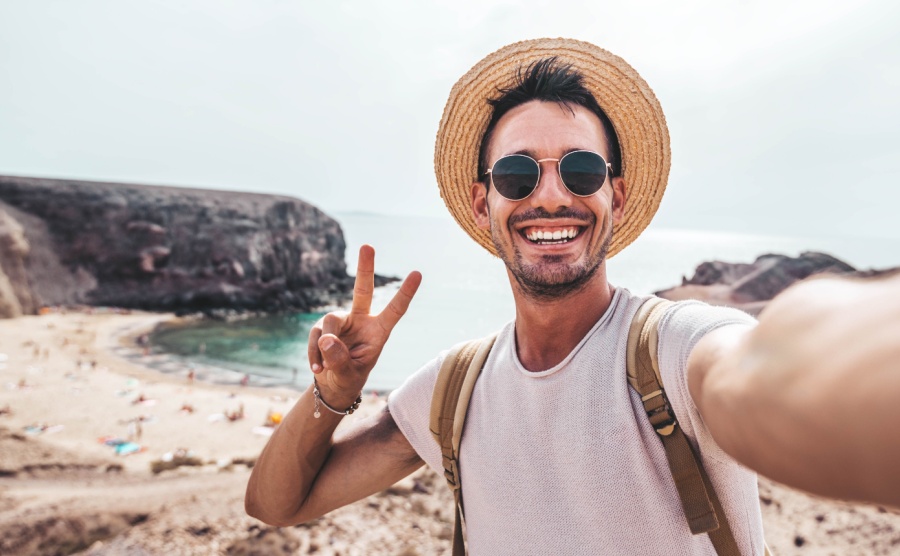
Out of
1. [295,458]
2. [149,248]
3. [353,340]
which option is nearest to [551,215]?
[353,340]

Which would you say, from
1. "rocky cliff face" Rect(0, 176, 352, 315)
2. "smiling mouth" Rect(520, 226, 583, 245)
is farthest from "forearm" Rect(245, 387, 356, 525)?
"rocky cliff face" Rect(0, 176, 352, 315)

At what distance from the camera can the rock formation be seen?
90.9 feet

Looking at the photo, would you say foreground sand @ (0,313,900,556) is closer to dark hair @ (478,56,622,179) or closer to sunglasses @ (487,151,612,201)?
sunglasses @ (487,151,612,201)

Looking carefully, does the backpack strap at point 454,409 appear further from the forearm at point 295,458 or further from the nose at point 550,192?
the nose at point 550,192

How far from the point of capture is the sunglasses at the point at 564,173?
2145 mm

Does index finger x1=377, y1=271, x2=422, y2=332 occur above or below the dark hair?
below

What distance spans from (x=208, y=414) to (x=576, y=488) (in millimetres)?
19457

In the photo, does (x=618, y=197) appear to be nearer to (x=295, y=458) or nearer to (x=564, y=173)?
(x=564, y=173)

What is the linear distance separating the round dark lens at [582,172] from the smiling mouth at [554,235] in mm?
186

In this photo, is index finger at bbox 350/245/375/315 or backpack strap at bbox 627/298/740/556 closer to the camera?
backpack strap at bbox 627/298/740/556

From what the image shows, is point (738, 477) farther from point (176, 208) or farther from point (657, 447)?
point (176, 208)

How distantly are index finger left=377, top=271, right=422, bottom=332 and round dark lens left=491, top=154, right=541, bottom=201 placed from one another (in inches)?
24.6

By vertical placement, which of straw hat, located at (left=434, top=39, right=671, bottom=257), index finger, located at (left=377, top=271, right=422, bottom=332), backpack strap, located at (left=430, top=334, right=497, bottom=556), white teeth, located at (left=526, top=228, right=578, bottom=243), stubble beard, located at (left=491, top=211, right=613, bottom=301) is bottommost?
backpack strap, located at (left=430, top=334, right=497, bottom=556)

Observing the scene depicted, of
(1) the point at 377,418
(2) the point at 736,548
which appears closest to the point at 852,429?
(2) the point at 736,548
